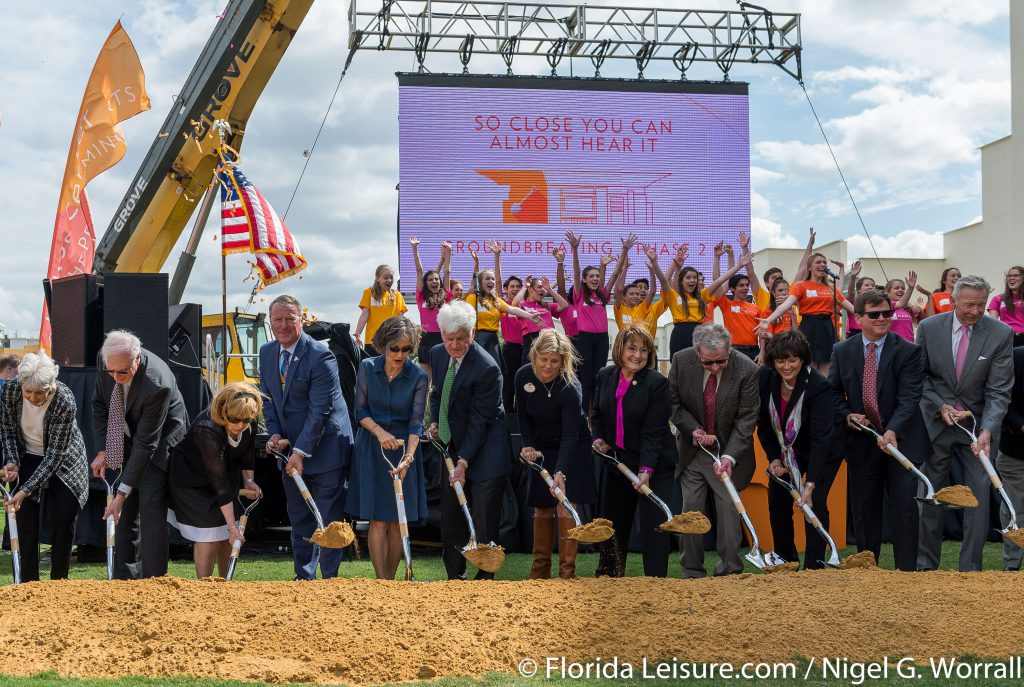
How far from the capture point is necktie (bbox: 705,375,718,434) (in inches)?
246

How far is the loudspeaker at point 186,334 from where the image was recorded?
866cm

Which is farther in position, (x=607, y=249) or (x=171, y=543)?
(x=607, y=249)

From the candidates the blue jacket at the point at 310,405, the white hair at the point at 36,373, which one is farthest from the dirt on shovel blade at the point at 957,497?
the white hair at the point at 36,373

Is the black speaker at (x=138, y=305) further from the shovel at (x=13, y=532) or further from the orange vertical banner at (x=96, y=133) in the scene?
the orange vertical banner at (x=96, y=133)

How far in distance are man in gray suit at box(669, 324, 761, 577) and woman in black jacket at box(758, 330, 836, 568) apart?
0.60ft

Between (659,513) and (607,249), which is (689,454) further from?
(607,249)

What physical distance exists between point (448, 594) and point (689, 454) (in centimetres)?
229

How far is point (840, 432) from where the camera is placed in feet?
21.0

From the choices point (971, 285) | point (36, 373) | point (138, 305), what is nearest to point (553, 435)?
point (971, 285)

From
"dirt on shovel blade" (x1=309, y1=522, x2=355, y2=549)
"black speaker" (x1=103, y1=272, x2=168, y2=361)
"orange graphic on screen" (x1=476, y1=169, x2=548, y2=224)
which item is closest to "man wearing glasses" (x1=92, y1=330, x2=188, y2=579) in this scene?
"dirt on shovel blade" (x1=309, y1=522, x2=355, y2=549)

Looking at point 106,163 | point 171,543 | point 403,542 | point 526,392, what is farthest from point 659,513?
point 106,163

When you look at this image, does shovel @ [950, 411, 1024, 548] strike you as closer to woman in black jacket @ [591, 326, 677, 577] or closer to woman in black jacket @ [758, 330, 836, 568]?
woman in black jacket @ [758, 330, 836, 568]

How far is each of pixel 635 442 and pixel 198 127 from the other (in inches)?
306

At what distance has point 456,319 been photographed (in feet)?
19.8
